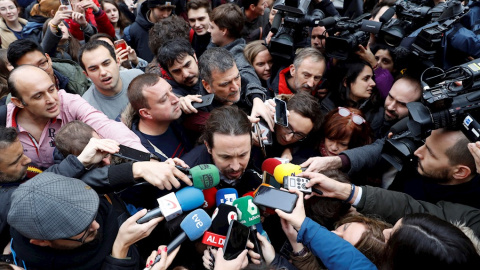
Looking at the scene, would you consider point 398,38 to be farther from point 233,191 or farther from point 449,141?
point 233,191

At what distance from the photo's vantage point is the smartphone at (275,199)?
75.6 inches

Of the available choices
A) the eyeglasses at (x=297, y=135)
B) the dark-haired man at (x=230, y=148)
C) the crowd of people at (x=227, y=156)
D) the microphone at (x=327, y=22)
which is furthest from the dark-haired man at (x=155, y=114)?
the microphone at (x=327, y=22)

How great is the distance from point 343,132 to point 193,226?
1.59 metres

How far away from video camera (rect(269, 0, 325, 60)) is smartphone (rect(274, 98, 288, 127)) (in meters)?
0.93

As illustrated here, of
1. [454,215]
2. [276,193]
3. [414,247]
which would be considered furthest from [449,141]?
[276,193]

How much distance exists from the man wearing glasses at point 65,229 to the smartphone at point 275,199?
0.59m

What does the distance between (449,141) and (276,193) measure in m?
1.19

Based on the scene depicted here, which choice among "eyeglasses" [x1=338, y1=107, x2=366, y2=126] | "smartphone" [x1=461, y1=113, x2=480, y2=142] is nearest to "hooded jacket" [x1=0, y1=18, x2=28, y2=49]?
"eyeglasses" [x1=338, y1=107, x2=366, y2=126]

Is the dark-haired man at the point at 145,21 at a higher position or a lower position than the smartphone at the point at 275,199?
lower

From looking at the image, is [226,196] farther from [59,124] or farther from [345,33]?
[345,33]

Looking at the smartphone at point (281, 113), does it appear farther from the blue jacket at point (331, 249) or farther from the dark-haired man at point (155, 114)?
the blue jacket at point (331, 249)

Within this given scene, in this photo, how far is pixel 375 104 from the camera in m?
3.29

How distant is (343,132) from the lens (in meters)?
2.79

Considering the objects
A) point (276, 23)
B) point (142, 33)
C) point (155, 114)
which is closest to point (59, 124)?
point (155, 114)
